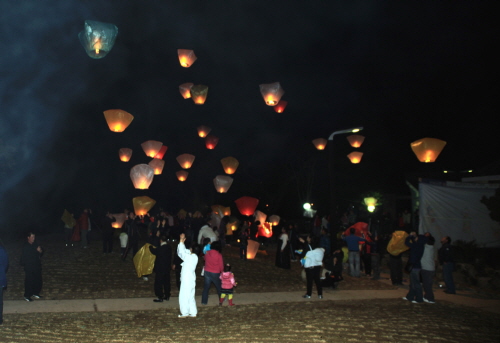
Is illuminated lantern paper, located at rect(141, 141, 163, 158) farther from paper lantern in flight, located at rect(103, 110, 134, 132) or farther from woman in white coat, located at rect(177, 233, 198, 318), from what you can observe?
woman in white coat, located at rect(177, 233, 198, 318)

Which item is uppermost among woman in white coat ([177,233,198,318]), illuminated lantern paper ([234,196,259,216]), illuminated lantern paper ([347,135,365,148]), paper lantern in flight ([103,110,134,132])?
illuminated lantern paper ([347,135,365,148])

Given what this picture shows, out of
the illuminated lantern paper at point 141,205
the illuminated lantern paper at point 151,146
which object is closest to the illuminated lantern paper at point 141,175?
the illuminated lantern paper at point 141,205

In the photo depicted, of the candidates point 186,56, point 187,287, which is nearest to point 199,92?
point 186,56

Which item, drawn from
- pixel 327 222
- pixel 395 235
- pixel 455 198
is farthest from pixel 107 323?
pixel 327 222

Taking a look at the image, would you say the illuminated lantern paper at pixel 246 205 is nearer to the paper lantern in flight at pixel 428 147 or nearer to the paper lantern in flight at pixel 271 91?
the paper lantern in flight at pixel 271 91

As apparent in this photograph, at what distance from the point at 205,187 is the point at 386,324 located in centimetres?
3153

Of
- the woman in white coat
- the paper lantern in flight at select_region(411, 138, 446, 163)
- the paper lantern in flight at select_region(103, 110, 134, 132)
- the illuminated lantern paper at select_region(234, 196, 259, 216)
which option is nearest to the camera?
the woman in white coat

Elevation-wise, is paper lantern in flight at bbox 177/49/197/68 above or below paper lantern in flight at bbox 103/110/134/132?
above

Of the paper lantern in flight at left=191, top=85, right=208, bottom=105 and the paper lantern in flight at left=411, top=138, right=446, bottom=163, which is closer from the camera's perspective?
the paper lantern in flight at left=411, top=138, right=446, bottom=163

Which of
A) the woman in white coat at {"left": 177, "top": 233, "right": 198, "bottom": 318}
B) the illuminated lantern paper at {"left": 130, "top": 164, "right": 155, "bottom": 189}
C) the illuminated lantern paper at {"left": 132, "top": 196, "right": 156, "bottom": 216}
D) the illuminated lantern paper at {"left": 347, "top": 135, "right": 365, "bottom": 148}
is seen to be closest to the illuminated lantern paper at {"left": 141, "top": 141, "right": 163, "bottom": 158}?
the illuminated lantern paper at {"left": 130, "top": 164, "right": 155, "bottom": 189}

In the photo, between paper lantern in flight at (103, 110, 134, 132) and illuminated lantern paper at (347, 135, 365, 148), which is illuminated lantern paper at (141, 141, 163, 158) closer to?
paper lantern in flight at (103, 110, 134, 132)

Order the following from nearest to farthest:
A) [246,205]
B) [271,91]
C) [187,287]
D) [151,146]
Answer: [187,287], [271,91], [246,205], [151,146]

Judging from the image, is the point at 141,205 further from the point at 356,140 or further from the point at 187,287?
the point at 187,287

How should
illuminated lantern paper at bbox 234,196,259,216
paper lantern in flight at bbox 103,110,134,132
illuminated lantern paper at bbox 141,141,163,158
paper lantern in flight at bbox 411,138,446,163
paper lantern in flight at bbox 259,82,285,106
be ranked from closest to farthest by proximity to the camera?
1. paper lantern in flight at bbox 411,138,446,163
2. paper lantern in flight at bbox 103,110,134,132
3. paper lantern in flight at bbox 259,82,285,106
4. illuminated lantern paper at bbox 234,196,259,216
5. illuminated lantern paper at bbox 141,141,163,158
